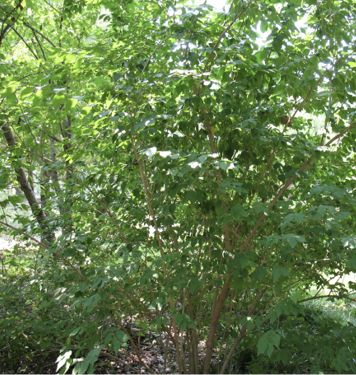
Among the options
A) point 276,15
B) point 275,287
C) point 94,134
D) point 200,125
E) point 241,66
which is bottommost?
point 275,287

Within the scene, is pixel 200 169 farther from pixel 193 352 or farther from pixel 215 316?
pixel 193 352

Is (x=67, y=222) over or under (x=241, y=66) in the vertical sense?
under

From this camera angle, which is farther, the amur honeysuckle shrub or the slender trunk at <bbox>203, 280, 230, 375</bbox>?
the slender trunk at <bbox>203, 280, 230, 375</bbox>

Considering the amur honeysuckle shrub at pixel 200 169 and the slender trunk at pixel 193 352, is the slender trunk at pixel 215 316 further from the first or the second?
the slender trunk at pixel 193 352

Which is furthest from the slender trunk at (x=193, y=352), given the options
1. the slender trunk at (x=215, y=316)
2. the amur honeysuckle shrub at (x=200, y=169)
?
the slender trunk at (x=215, y=316)

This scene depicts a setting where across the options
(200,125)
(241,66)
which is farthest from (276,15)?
(200,125)

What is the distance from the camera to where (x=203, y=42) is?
2.11 metres

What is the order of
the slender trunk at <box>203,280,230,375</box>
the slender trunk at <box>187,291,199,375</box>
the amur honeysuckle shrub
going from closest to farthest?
the amur honeysuckle shrub < the slender trunk at <box>203,280,230,375</box> < the slender trunk at <box>187,291,199,375</box>

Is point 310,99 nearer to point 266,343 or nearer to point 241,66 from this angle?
point 241,66

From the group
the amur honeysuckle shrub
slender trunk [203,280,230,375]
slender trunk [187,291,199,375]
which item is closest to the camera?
the amur honeysuckle shrub

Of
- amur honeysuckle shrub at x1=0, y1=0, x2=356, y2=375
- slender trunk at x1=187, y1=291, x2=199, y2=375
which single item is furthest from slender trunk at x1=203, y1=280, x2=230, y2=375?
slender trunk at x1=187, y1=291, x2=199, y2=375

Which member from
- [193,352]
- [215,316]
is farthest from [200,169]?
[193,352]

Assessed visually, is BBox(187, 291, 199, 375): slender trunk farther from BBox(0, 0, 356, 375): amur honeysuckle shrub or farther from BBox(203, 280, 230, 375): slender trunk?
BBox(203, 280, 230, 375): slender trunk

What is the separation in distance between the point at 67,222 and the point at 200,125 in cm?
139
